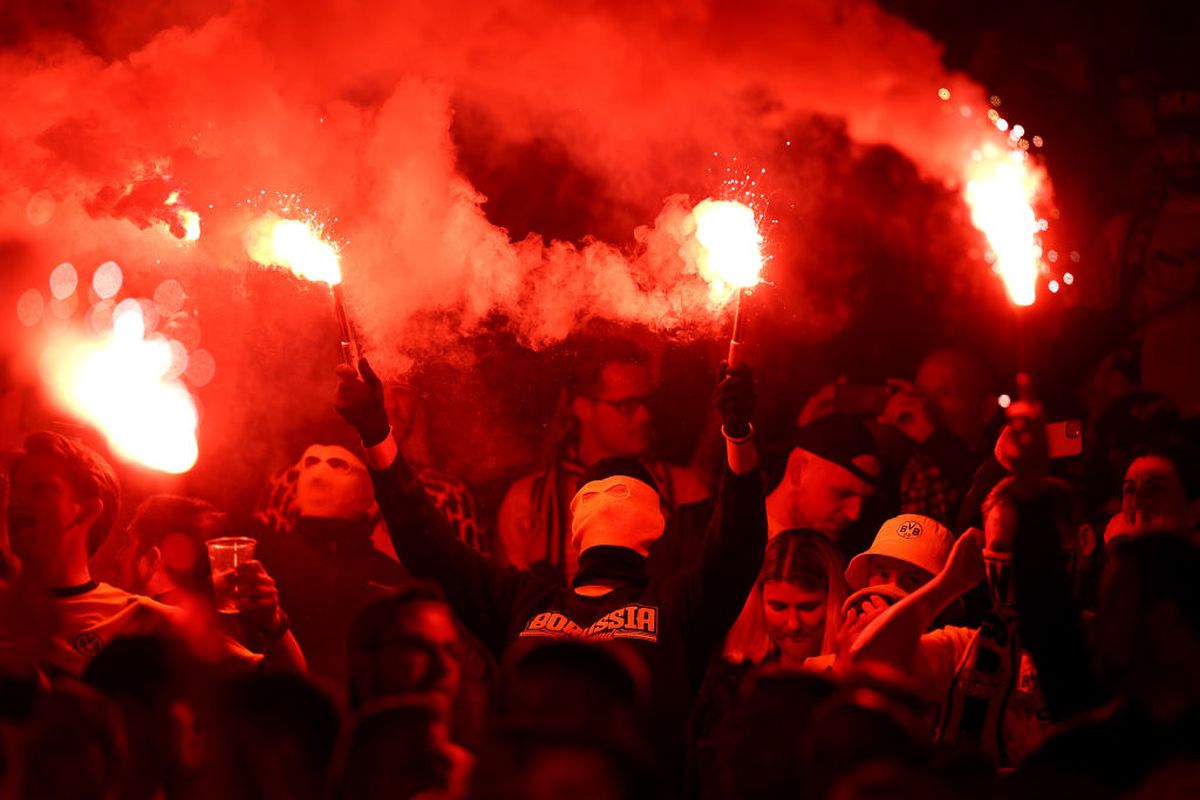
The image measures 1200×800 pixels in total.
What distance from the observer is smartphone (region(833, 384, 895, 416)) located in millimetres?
7516

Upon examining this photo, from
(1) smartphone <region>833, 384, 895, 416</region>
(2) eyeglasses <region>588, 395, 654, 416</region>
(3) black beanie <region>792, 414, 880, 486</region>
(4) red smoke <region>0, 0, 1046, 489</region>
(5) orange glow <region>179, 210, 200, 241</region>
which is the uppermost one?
(4) red smoke <region>0, 0, 1046, 489</region>

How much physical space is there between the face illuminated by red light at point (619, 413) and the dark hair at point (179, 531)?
6.77 ft

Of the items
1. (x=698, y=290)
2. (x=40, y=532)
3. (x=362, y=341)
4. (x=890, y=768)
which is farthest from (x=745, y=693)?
(x=362, y=341)

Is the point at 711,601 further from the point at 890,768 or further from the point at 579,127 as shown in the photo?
the point at 579,127

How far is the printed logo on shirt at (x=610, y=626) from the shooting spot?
4.17 m

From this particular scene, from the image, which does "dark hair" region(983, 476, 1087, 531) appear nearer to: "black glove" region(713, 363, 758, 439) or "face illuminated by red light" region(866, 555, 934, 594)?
"face illuminated by red light" region(866, 555, 934, 594)

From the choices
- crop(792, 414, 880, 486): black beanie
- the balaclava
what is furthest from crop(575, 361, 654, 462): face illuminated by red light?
the balaclava

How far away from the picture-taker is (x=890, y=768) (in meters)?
2.70

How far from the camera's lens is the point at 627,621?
421cm

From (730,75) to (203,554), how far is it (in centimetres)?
324

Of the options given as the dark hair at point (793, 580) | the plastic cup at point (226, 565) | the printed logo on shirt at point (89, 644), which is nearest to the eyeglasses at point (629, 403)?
the dark hair at point (793, 580)

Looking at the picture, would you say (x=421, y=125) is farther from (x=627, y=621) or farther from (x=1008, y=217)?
(x=627, y=621)

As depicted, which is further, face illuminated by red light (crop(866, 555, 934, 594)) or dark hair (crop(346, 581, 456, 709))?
face illuminated by red light (crop(866, 555, 934, 594))

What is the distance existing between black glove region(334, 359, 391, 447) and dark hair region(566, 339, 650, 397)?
2238 mm
